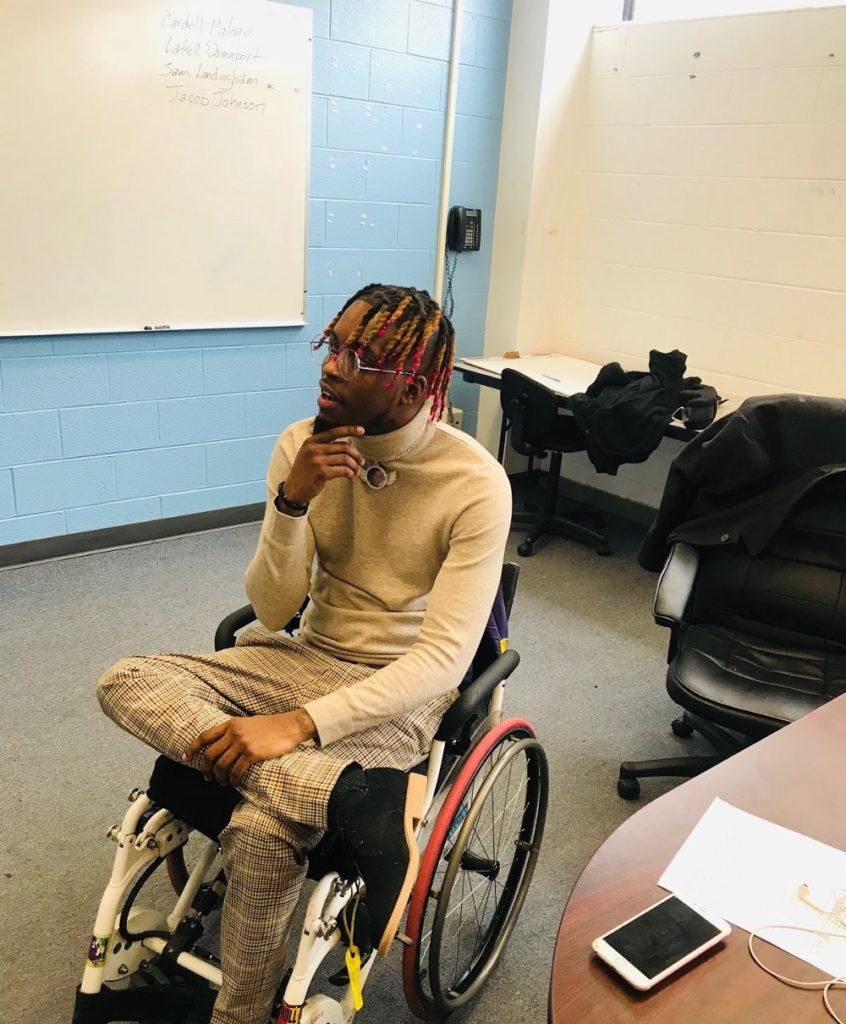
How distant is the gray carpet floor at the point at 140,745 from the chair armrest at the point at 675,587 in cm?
51

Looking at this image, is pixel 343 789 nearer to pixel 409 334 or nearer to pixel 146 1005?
pixel 146 1005

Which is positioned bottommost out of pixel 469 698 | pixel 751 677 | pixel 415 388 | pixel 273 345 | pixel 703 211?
pixel 751 677

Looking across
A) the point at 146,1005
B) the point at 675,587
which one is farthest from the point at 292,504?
the point at 675,587

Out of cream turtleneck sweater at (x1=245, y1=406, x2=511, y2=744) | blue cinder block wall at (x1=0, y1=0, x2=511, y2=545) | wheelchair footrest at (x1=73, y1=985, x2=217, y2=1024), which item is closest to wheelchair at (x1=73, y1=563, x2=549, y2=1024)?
wheelchair footrest at (x1=73, y1=985, x2=217, y2=1024)

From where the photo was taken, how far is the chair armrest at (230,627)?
162 centimetres

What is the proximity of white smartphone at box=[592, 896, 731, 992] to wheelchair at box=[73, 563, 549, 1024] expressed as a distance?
44cm

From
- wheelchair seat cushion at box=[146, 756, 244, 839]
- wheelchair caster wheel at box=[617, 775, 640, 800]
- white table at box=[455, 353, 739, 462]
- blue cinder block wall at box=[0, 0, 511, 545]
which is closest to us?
wheelchair seat cushion at box=[146, 756, 244, 839]

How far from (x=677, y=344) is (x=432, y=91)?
1.51m

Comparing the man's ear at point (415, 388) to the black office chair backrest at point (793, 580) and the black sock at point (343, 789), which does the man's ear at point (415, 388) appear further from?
the black office chair backrest at point (793, 580)

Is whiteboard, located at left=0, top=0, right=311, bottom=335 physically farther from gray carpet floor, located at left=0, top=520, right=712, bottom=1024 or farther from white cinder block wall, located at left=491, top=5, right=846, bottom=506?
white cinder block wall, located at left=491, top=5, right=846, bottom=506

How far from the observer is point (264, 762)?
1.25 metres

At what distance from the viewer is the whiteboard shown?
288 centimetres

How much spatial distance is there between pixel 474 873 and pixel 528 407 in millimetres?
2137

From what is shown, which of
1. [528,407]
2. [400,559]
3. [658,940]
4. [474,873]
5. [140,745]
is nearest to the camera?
[658,940]
